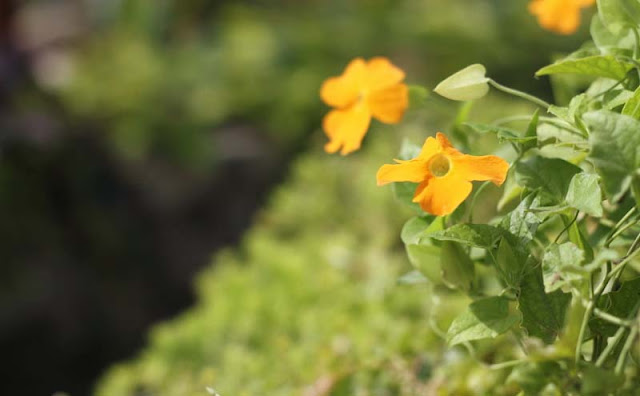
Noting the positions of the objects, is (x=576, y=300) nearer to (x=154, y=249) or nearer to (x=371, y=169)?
(x=371, y=169)

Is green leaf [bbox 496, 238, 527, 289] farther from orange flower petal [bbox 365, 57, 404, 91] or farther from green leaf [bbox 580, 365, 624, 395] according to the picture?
orange flower petal [bbox 365, 57, 404, 91]

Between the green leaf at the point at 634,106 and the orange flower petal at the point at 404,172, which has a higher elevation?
the orange flower petal at the point at 404,172

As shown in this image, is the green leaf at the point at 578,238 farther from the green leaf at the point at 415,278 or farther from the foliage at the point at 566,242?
the green leaf at the point at 415,278

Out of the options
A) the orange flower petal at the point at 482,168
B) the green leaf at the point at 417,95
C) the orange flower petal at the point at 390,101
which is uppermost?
the orange flower petal at the point at 390,101

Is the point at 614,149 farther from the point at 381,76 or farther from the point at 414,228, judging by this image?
the point at 381,76

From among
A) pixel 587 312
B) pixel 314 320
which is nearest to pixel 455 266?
pixel 587 312

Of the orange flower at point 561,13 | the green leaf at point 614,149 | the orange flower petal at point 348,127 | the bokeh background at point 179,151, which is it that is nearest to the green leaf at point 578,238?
the green leaf at point 614,149

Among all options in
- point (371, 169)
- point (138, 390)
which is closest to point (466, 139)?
point (138, 390)
